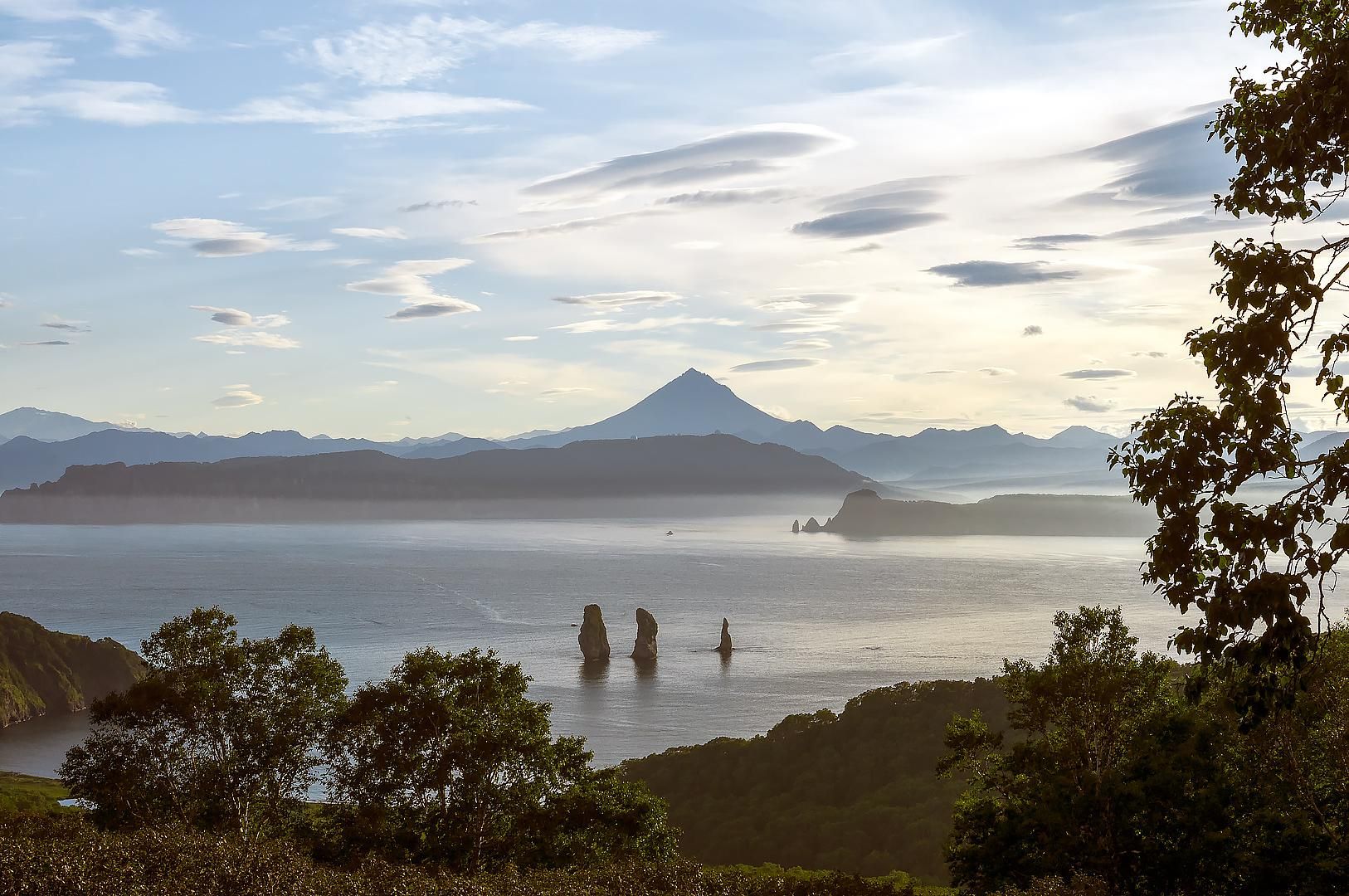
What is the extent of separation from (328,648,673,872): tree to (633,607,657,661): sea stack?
8105 cm

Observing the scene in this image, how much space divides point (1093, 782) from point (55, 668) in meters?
91.2

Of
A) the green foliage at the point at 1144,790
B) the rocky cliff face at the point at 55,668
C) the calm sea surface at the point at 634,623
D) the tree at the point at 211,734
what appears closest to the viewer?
the green foliage at the point at 1144,790

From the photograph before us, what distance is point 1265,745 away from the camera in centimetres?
1894

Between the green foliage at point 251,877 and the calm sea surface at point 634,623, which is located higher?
the green foliage at point 251,877

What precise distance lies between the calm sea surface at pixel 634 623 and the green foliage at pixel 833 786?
16535 mm

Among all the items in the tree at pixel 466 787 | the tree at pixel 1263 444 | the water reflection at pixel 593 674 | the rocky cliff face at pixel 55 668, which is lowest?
the water reflection at pixel 593 674

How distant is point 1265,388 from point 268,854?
1319cm

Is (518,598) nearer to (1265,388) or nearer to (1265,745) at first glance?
(1265,745)

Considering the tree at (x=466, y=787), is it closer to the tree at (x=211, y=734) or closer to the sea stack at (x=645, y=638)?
the tree at (x=211, y=734)

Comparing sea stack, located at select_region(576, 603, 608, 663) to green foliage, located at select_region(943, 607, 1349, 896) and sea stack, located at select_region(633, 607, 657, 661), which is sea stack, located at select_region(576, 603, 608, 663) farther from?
green foliage, located at select_region(943, 607, 1349, 896)

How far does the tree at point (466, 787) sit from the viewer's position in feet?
75.1

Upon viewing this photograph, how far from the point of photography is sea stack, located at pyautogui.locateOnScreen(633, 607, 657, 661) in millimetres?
105812

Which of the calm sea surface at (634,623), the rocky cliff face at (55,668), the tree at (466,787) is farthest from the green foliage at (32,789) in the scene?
the tree at (466,787)

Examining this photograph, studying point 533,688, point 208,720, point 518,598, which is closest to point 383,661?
point 533,688
